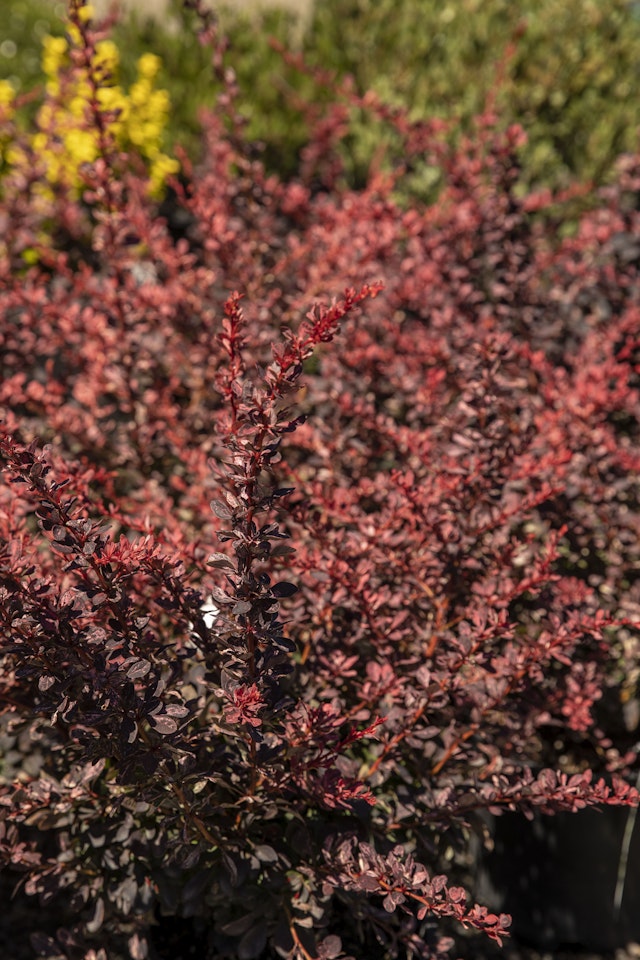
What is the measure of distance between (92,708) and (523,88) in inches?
198

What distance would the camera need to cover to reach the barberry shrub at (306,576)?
168 centimetres

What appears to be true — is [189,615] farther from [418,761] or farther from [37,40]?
[37,40]

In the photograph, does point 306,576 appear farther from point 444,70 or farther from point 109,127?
point 444,70

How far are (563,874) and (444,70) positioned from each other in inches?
196

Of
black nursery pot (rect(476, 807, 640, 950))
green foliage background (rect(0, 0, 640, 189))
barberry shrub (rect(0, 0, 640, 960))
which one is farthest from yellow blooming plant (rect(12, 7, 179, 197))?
black nursery pot (rect(476, 807, 640, 950))

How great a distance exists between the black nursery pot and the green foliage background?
4229 mm

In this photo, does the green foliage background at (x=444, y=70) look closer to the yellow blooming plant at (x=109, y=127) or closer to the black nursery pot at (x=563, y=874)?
the yellow blooming plant at (x=109, y=127)

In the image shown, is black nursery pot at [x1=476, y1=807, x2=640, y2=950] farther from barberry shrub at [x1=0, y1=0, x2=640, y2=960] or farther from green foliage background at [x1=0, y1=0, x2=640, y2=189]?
green foliage background at [x1=0, y1=0, x2=640, y2=189]

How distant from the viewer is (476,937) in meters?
2.78

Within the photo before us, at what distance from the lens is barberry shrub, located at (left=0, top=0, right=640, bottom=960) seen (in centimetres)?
168

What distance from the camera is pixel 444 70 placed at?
5.68 meters

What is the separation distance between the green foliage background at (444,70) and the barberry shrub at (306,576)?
2.27 metres

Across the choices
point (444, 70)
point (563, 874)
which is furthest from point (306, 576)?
point (444, 70)

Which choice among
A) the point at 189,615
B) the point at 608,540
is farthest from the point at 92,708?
the point at 608,540
